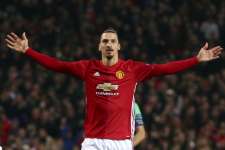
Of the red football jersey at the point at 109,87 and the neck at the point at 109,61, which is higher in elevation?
the neck at the point at 109,61

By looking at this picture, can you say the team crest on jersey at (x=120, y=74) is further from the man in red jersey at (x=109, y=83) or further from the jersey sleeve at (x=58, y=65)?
the jersey sleeve at (x=58, y=65)

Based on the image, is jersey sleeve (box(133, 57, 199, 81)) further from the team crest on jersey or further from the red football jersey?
the team crest on jersey

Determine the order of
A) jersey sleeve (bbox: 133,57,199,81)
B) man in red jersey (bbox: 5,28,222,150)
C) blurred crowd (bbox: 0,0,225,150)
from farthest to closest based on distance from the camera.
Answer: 1. blurred crowd (bbox: 0,0,225,150)
2. jersey sleeve (bbox: 133,57,199,81)
3. man in red jersey (bbox: 5,28,222,150)

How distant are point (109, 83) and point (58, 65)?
651mm

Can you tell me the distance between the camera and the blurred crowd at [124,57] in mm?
18500

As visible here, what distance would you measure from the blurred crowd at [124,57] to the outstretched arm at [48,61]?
752 cm

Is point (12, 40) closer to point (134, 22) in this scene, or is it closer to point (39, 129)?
point (39, 129)

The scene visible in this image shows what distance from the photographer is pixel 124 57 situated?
72.4ft

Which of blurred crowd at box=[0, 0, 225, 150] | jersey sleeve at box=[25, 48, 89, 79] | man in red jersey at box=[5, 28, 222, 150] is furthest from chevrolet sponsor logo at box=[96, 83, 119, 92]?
blurred crowd at box=[0, 0, 225, 150]

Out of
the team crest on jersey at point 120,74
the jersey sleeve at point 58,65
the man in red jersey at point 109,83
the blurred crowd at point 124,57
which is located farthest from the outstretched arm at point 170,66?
the blurred crowd at point 124,57

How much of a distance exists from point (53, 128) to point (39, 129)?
22.6 inches

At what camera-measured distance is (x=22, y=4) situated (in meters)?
24.6

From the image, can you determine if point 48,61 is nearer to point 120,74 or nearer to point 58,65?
point 58,65

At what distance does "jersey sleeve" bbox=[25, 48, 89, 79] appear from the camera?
9930 mm
